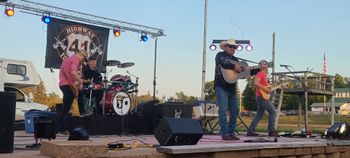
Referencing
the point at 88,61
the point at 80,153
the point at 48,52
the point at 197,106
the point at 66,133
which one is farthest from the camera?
the point at 48,52

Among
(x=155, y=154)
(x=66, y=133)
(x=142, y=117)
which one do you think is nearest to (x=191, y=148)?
(x=155, y=154)

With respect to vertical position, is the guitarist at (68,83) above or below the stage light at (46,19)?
below

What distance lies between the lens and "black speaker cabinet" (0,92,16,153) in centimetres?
439

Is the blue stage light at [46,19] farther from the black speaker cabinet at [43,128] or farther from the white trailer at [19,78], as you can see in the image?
the black speaker cabinet at [43,128]

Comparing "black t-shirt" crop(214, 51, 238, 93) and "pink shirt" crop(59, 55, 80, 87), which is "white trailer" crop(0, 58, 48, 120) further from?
"black t-shirt" crop(214, 51, 238, 93)

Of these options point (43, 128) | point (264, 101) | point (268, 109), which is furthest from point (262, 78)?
point (43, 128)

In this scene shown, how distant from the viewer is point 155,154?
4965 millimetres

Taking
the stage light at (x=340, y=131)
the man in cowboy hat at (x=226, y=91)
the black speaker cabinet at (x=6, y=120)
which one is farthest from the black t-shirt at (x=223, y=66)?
the black speaker cabinet at (x=6, y=120)

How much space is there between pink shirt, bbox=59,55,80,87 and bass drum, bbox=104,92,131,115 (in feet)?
6.06

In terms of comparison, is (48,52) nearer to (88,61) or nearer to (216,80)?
(88,61)

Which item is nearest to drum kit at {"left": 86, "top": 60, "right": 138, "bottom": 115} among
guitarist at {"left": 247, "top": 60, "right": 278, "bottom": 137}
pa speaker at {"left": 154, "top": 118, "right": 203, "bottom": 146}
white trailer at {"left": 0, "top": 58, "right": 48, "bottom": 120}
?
guitarist at {"left": 247, "top": 60, "right": 278, "bottom": 137}

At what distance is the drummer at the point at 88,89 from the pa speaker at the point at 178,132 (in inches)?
144

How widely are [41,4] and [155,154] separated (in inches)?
407

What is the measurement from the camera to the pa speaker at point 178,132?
5.37m
